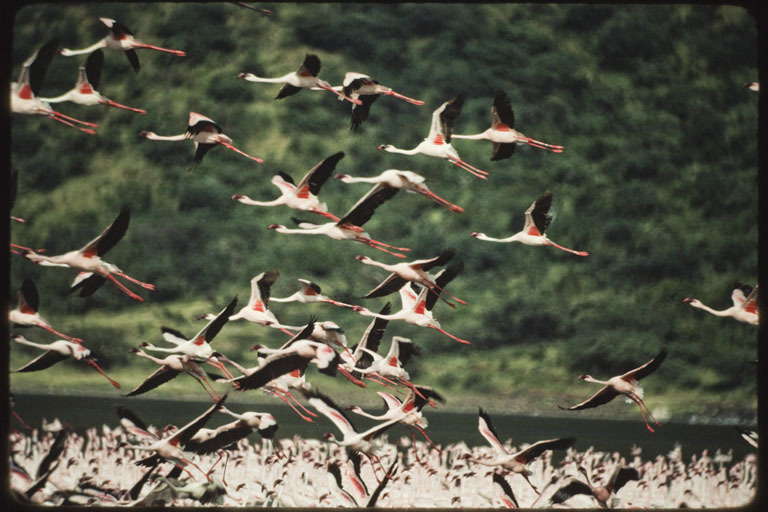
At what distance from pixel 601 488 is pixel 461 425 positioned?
10.5 feet

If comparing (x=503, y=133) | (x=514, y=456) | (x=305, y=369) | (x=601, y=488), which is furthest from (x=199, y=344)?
(x=601, y=488)

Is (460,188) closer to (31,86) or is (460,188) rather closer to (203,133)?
(203,133)

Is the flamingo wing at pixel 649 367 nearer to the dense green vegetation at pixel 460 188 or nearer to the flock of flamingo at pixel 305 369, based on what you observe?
the flock of flamingo at pixel 305 369

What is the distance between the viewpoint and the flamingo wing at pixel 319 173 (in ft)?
11.5

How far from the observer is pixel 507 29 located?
679cm

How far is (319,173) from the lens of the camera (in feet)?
11.8

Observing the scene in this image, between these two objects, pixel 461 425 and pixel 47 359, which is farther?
pixel 461 425

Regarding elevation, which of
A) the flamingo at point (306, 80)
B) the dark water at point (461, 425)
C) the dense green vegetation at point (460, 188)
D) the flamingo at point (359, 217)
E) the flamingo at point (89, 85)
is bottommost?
the dark water at point (461, 425)

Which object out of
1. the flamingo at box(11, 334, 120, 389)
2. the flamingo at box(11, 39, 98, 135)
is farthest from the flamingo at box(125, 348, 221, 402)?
the flamingo at box(11, 39, 98, 135)

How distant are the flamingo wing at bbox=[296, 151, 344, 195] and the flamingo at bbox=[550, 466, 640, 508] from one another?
1756 mm

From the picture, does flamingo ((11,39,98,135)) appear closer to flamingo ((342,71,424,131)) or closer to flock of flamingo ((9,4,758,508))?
flock of flamingo ((9,4,758,508))

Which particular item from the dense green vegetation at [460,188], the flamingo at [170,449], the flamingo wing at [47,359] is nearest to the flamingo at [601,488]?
the flamingo at [170,449]

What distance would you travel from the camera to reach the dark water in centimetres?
590

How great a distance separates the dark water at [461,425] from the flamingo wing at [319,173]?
2.54 metres
